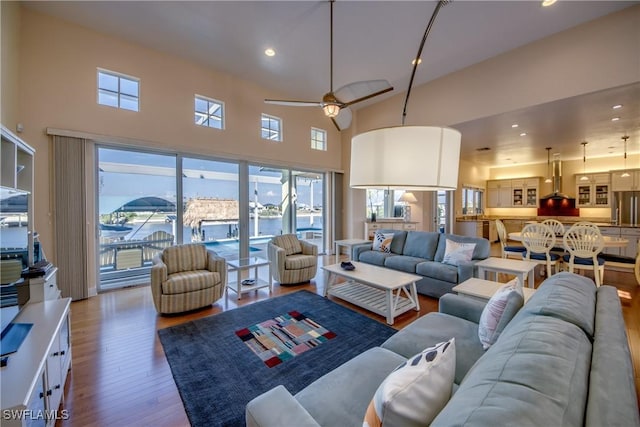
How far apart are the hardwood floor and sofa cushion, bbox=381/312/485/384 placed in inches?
41.2

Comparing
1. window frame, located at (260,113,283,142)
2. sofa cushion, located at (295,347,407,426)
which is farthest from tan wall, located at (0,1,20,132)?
sofa cushion, located at (295,347,407,426)

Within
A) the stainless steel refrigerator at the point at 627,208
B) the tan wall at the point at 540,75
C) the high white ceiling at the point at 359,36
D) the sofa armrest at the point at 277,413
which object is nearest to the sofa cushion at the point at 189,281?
the sofa armrest at the point at 277,413

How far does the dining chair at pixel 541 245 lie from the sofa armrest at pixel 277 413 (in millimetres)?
4954

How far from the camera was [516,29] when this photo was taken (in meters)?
3.75

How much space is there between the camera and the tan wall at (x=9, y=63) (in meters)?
2.88

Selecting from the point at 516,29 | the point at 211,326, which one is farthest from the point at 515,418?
the point at 516,29

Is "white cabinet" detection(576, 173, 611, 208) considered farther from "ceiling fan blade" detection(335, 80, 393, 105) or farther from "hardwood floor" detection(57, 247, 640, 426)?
"ceiling fan blade" detection(335, 80, 393, 105)

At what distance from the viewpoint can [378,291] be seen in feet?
12.9

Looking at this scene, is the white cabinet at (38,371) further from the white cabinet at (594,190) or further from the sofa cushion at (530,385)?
the white cabinet at (594,190)

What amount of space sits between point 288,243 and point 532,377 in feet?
13.6

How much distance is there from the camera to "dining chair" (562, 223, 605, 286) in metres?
3.88

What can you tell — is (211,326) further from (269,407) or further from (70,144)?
(70,144)

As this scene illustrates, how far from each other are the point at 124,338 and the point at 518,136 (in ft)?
25.6

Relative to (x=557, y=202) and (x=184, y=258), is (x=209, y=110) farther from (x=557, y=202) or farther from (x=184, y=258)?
(x=557, y=202)
